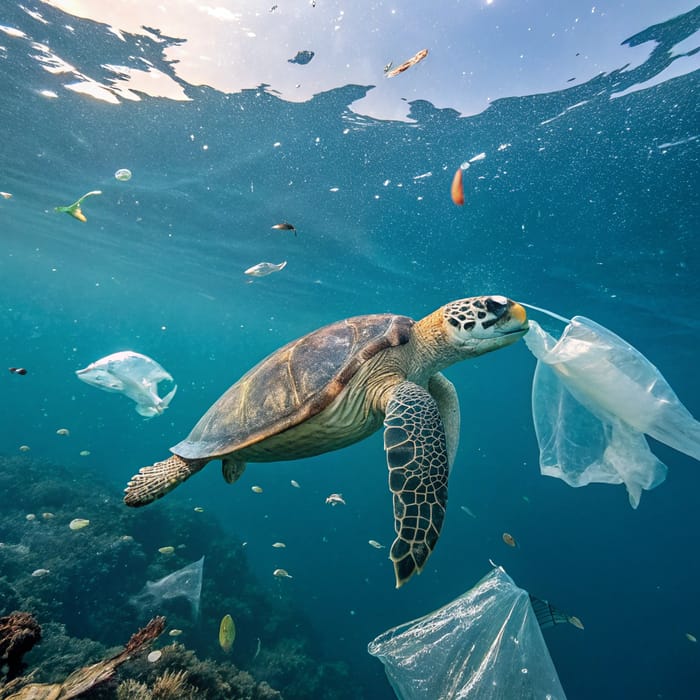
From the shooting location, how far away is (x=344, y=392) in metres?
3.16

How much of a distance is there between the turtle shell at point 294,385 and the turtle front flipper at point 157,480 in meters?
0.16

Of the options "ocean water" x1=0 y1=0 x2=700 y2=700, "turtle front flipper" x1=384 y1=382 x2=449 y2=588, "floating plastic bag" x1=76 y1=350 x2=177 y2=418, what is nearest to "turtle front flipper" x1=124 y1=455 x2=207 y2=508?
"turtle front flipper" x1=384 y1=382 x2=449 y2=588

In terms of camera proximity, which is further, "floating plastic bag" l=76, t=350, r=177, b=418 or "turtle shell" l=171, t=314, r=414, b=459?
"floating plastic bag" l=76, t=350, r=177, b=418

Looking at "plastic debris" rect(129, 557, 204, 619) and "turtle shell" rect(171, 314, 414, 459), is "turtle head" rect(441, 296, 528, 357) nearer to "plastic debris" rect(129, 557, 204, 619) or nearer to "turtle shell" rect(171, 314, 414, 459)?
"turtle shell" rect(171, 314, 414, 459)

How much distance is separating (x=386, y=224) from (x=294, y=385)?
33.1ft

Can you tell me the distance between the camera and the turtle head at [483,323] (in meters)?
3.11

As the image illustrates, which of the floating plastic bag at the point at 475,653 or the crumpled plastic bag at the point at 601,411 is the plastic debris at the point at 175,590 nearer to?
the floating plastic bag at the point at 475,653

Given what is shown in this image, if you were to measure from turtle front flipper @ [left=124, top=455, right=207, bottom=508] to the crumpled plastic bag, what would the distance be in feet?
11.6

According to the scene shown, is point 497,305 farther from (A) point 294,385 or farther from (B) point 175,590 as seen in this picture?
(B) point 175,590

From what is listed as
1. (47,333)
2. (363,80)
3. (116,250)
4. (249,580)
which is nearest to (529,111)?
(363,80)

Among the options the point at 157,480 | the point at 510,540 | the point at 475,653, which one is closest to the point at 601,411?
the point at 475,653

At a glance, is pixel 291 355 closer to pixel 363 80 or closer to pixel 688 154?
pixel 363 80

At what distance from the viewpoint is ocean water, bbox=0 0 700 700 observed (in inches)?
281

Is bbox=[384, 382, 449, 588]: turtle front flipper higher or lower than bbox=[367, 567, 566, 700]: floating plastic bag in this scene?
higher
